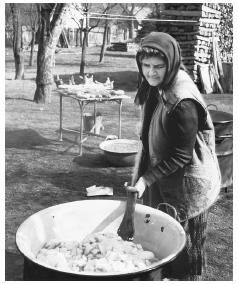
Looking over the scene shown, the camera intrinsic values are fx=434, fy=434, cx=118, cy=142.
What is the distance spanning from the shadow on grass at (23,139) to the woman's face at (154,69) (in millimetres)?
4617

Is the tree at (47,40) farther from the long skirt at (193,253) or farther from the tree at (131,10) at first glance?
the long skirt at (193,253)

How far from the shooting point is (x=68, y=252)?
97.2 inches

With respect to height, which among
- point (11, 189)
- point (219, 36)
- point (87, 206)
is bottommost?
point (11, 189)

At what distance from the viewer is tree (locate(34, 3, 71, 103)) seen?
8602mm

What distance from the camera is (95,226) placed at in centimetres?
270

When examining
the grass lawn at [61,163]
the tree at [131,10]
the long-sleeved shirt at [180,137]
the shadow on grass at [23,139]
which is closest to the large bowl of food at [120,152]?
the grass lawn at [61,163]

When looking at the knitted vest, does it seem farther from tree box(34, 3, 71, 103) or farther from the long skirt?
tree box(34, 3, 71, 103)

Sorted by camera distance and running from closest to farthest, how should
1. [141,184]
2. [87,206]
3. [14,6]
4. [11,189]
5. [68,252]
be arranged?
[68,252] → [87,206] → [141,184] → [11,189] → [14,6]

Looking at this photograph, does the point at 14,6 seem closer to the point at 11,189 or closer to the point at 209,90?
the point at 209,90

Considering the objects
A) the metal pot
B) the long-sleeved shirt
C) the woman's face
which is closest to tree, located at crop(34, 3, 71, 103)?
the woman's face

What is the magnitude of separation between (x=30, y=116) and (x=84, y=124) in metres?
1.47

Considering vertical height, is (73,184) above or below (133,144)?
below
